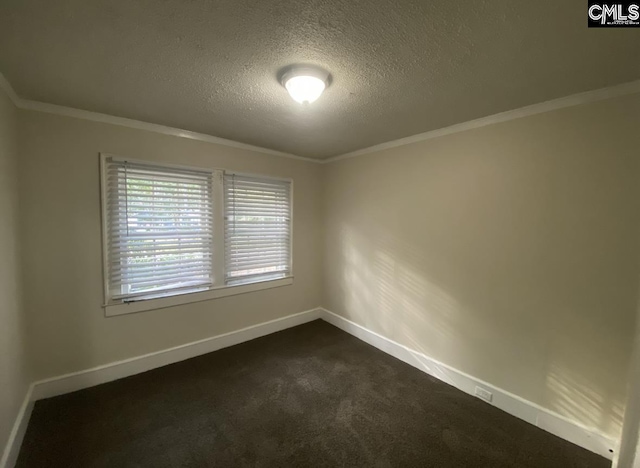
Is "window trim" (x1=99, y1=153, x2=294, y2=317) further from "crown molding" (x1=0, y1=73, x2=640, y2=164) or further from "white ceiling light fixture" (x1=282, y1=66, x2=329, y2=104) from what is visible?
"white ceiling light fixture" (x1=282, y1=66, x2=329, y2=104)

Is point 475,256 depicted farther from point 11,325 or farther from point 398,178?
point 11,325

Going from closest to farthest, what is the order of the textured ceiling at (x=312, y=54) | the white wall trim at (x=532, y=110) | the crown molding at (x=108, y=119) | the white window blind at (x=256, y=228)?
the textured ceiling at (x=312, y=54)
the white wall trim at (x=532, y=110)
the crown molding at (x=108, y=119)
the white window blind at (x=256, y=228)

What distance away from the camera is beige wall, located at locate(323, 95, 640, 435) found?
1.59m

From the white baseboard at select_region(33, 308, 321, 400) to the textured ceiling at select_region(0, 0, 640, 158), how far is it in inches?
88.8

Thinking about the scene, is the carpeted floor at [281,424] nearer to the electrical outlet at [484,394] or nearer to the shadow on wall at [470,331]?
the electrical outlet at [484,394]

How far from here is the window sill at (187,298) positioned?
2.34 metres

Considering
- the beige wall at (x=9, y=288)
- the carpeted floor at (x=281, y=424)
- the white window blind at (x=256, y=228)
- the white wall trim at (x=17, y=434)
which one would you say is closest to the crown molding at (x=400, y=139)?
the beige wall at (x=9, y=288)

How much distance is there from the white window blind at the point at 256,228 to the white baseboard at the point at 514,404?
1629 millimetres

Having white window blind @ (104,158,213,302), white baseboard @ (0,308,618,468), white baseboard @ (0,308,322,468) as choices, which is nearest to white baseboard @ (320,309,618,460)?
white baseboard @ (0,308,618,468)

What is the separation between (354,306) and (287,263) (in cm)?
108

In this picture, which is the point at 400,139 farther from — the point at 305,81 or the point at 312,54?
the point at 312,54

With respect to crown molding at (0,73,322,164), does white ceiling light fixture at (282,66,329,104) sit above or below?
below

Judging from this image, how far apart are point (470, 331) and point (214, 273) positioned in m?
2.65

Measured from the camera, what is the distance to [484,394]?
2.13 m
